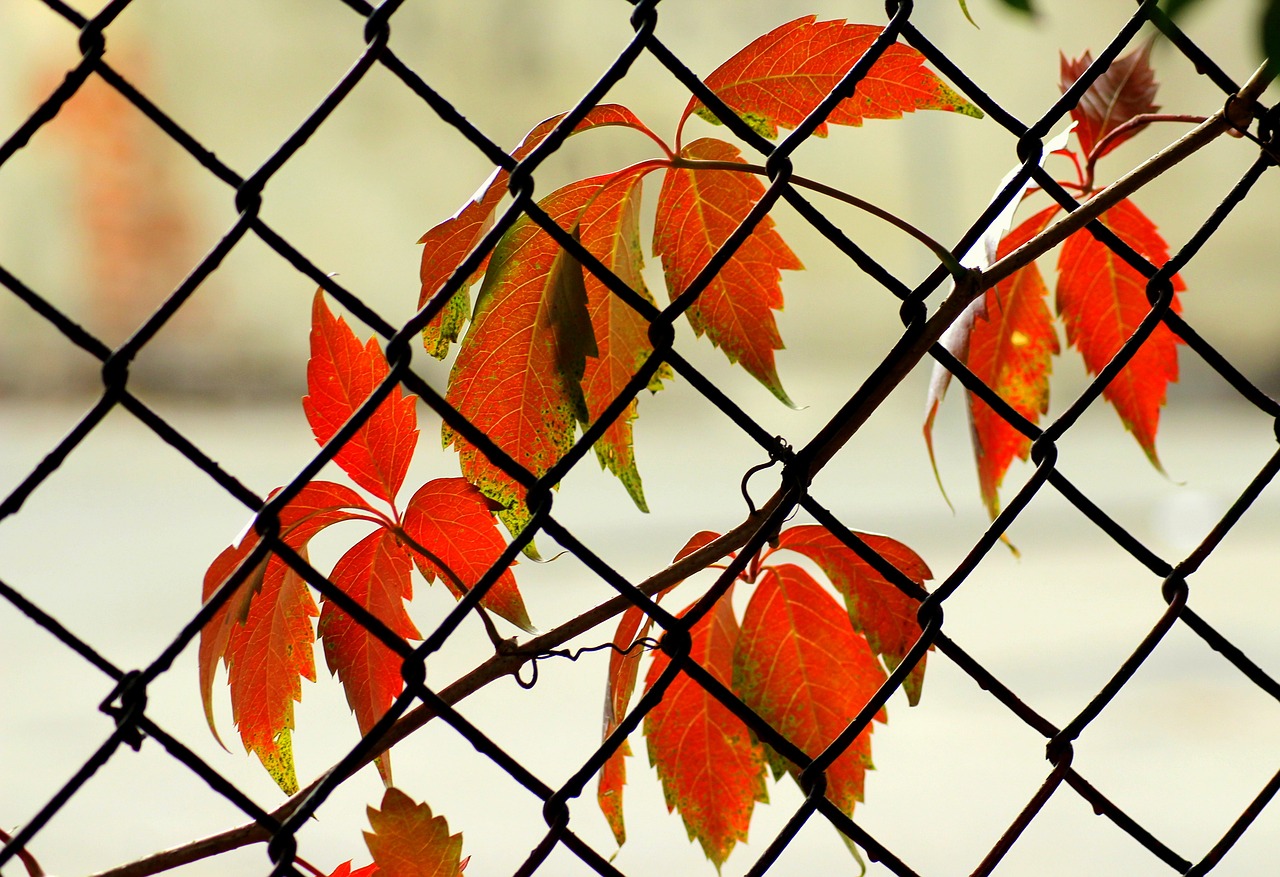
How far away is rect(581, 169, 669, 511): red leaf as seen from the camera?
0.98ft

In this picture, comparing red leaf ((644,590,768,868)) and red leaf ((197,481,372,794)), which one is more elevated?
red leaf ((197,481,372,794))

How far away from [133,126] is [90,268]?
0.63 meters

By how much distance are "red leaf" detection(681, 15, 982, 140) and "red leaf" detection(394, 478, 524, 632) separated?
Result: 0.38 feet

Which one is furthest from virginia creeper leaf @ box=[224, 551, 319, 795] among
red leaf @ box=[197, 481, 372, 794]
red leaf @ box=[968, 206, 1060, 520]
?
red leaf @ box=[968, 206, 1060, 520]

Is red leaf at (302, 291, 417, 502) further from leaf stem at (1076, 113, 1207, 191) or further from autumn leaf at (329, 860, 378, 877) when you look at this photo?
leaf stem at (1076, 113, 1207, 191)

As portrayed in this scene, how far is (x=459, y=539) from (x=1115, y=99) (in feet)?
0.84

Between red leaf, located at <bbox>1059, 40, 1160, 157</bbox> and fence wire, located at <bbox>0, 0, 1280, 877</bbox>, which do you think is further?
red leaf, located at <bbox>1059, 40, 1160, 157</bbox>

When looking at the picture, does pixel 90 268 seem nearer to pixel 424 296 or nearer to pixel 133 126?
pixel 133 126

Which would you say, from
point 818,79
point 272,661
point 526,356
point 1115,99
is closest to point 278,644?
point 272,661

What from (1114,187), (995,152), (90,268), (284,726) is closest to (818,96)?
(1114,187)

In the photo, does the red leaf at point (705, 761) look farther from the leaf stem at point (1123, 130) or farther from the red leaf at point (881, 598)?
the leaf stem at point (1123, 130)

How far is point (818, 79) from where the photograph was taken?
29cm

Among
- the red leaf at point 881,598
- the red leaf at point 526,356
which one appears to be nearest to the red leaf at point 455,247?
the red leaf at point 526,356

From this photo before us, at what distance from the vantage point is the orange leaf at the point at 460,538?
11.3 inches
